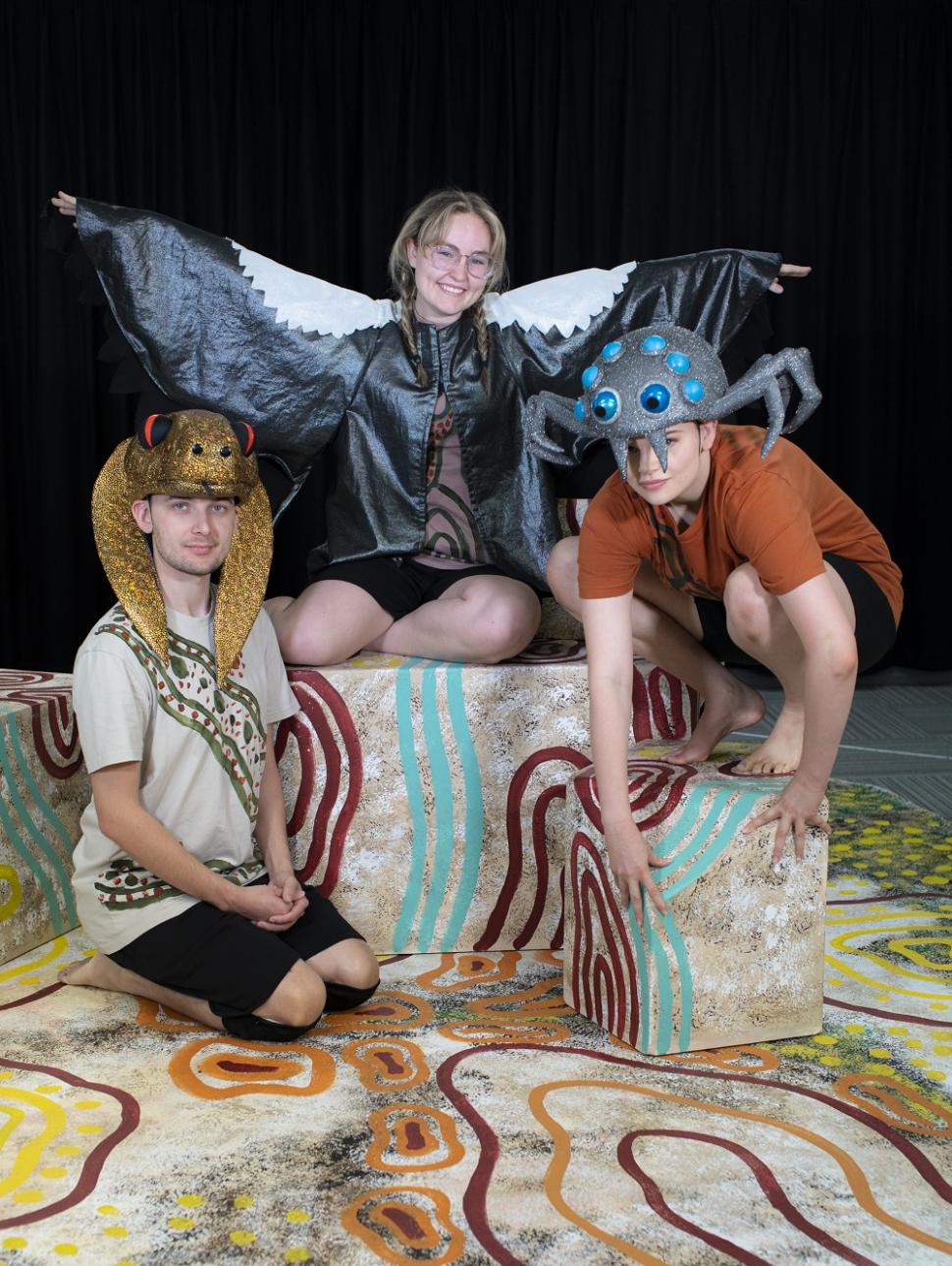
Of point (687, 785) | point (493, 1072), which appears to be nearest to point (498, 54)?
point (687, 785)

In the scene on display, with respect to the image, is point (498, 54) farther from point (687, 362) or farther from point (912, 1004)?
point (912, 1004)

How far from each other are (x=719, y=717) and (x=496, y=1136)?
2.70ft

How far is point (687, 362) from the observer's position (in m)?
1.96

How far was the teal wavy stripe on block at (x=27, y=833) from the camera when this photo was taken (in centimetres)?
230

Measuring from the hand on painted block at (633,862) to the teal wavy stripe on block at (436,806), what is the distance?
0.47m

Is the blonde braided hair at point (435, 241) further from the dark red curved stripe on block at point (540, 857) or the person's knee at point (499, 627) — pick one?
the dark red curved stripe on block at point (540, 857)

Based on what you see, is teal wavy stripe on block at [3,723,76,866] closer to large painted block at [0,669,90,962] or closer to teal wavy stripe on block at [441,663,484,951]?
large painted block at [0,669,90,962]

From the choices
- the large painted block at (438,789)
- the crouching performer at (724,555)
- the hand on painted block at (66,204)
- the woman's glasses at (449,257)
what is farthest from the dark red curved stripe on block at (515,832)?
the hand on painted block at (66,204)

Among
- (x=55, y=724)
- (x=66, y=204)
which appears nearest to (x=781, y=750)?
(x=55, y=724)

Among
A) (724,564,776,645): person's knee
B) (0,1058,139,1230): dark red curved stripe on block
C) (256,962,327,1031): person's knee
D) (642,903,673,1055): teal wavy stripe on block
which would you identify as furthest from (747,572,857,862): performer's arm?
(0,1058,139,1230): dark red curved stripe on block

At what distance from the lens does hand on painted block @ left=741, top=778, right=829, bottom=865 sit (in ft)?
6.44

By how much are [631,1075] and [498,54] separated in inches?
140

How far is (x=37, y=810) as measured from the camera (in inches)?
93.7

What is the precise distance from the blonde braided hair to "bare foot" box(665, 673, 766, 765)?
761 millimetres
